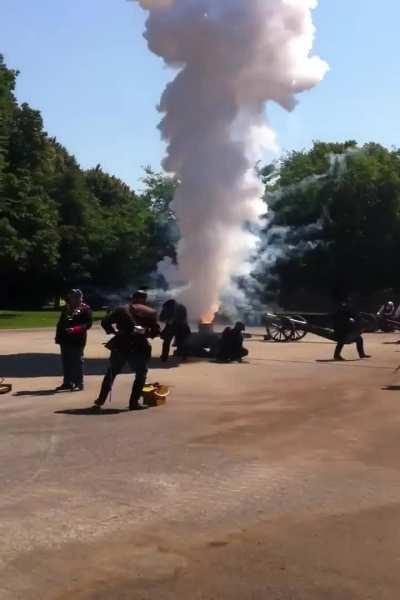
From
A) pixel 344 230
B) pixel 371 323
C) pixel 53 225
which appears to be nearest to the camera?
pixel 371 323

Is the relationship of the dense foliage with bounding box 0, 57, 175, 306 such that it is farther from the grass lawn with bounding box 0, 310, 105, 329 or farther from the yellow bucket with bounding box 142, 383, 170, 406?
the yellow bucket with bounding box 142, 383, 170, 406

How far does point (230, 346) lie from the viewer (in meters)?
19.4

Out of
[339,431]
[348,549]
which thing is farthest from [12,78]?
[348,549]

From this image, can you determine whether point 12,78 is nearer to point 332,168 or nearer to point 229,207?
point 332,168

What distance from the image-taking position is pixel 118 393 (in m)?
13.5

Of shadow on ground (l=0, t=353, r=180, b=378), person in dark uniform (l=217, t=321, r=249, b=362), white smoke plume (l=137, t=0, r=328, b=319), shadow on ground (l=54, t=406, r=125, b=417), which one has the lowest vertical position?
shadow on ground (l=54, t=406, r=125, b=417)

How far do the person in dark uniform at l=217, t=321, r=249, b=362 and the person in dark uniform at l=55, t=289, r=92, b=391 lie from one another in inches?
227

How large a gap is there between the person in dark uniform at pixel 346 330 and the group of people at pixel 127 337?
7.79 feet

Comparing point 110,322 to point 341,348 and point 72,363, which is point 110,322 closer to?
point 72,363

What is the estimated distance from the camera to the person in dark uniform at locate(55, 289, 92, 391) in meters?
13.8

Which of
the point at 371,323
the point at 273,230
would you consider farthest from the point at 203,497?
the point at 273,230

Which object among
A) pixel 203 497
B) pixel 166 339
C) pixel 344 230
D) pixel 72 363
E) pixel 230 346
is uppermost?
pixel 344 230

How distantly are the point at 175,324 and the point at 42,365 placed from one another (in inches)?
121

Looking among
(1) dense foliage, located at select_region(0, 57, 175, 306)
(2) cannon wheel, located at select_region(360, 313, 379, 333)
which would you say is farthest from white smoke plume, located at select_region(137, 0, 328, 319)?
(1) dense foliage, located at select_region(0, 57, 175, 306)
